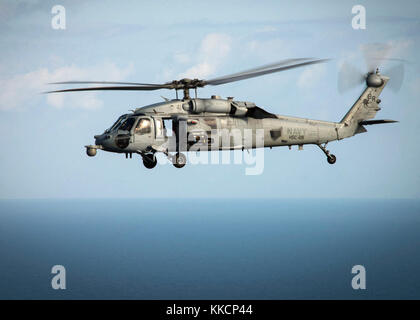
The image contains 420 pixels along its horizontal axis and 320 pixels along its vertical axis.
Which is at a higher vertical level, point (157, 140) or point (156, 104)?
point (156, 104)

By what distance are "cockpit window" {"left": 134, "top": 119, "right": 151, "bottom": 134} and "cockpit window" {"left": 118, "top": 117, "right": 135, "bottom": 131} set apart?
0.35 m

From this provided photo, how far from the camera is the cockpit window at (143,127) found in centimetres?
2334

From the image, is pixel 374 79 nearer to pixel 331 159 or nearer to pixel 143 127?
pixel 331 159

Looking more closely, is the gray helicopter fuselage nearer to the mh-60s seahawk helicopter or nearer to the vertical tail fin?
the mh-60s seahawk helicopter

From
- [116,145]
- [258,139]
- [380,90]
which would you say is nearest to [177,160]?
[116,145]

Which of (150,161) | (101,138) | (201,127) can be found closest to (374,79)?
(201,127)

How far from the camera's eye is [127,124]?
23.5 metres

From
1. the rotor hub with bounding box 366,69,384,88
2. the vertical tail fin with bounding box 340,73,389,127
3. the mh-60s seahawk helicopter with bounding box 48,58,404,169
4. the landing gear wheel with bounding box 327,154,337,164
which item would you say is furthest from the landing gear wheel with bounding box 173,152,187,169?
the rotor hub with bounding box 366,69,384,88

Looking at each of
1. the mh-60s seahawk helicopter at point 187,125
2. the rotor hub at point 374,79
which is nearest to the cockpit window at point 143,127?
the mh-60s seahawk helicopter at point 187,125
